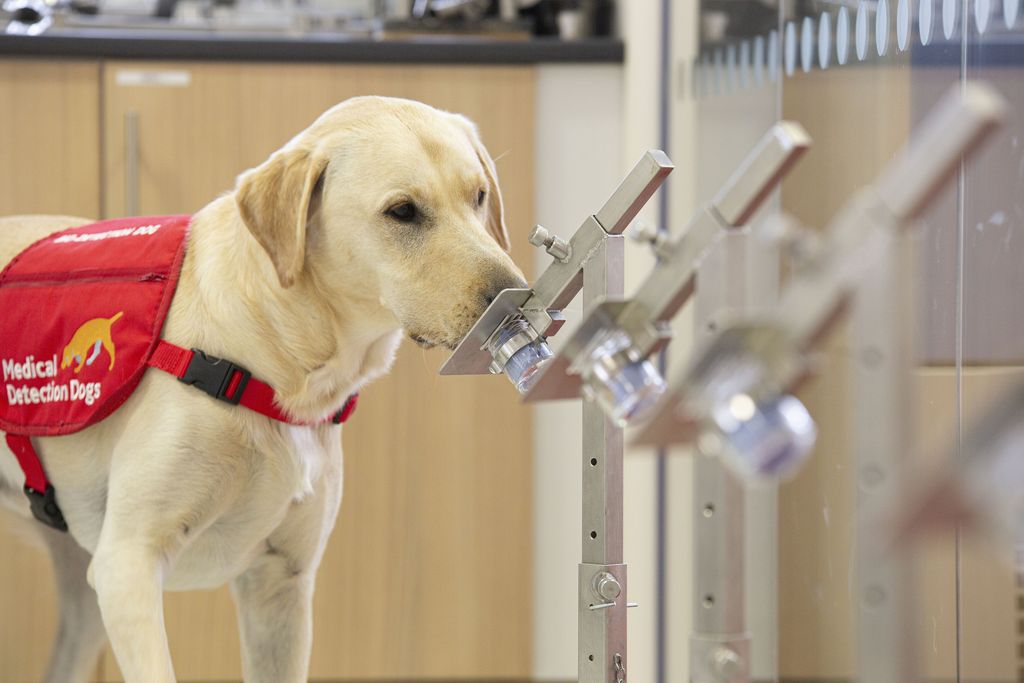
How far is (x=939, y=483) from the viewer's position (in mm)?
474

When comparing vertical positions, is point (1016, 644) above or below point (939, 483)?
below

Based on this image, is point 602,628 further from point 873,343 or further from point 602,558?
point 873,343

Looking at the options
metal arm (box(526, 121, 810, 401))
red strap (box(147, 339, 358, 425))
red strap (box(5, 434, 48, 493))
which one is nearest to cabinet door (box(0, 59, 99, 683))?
red strap (box(5, 434, 48, 493))

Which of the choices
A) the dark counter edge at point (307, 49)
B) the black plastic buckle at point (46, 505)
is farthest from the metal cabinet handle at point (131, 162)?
the black plastic buckle at point (46, 505)

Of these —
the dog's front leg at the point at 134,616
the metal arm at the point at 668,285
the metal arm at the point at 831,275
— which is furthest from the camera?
the dog's front leg at the point at 134,616

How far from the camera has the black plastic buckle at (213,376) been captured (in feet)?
3.64

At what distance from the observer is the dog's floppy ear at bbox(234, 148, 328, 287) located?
44.5 inches

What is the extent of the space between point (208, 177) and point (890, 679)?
1.99 m

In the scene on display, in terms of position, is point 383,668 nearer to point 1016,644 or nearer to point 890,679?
point 1016,644

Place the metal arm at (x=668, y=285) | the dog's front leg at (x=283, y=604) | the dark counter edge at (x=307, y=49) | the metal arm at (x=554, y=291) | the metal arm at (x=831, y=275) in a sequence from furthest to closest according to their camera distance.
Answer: the dark counter edge at (x=307, y=49)
the dog's front leg at (x=283, y=604)
the metal arm at (x=554, y=291)
the metal arm at (x=668, y=285)
the metal arm at (x=831, y=275)

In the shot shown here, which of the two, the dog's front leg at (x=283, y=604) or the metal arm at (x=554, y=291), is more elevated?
the metal arm at (x=554, y=291)

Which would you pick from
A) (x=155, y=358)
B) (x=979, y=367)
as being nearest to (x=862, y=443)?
(x=979, y=367)

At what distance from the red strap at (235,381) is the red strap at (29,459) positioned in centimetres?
18

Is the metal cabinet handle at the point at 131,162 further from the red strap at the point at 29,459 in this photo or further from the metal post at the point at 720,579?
the metal post at the point at 720,579
